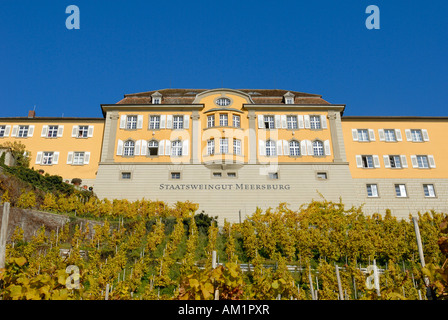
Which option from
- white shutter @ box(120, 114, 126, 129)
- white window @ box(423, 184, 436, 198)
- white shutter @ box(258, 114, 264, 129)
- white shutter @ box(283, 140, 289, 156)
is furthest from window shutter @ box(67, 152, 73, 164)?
white window @ box(423, 184, 436, 198)

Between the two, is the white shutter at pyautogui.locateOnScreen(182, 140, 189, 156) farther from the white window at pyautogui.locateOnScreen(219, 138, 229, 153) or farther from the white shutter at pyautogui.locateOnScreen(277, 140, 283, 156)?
the white shutter at pyautogui.locateOnScreen(277, 140, 283, 156)

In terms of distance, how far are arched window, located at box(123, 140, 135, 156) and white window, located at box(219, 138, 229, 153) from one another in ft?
24.5

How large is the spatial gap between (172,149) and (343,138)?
14941 millimetres

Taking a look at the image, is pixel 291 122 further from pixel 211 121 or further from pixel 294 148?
pixel 211 121

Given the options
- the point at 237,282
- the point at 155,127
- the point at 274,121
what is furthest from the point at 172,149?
the point at 237,282

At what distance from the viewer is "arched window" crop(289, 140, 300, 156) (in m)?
31.0

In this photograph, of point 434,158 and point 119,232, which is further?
point 434,158

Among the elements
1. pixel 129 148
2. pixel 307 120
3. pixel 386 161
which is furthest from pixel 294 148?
pixel 129 148

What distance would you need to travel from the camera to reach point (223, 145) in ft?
101

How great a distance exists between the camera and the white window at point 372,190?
30.3 metres

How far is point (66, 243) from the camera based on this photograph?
20.6 m

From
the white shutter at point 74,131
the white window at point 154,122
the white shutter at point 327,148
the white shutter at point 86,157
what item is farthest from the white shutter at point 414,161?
the white shutter at point 74,131
